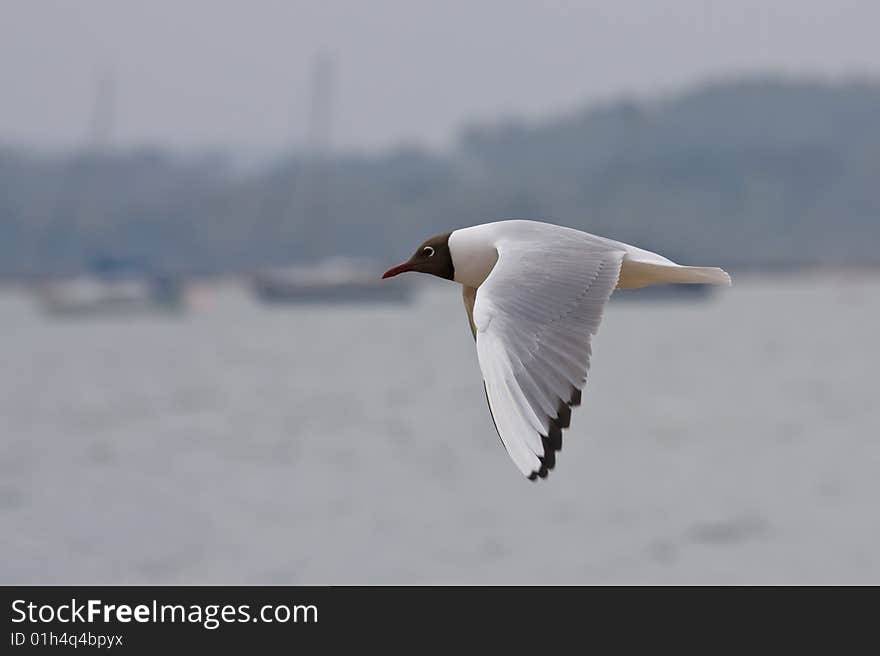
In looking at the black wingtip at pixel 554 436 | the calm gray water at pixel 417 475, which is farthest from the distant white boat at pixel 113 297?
the black wingtip at pixel 554 436

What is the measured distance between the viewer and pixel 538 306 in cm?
736

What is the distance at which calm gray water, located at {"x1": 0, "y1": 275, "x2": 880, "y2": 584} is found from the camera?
76.0 feet

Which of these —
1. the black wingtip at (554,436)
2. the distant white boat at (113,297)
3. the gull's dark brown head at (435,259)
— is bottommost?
the black wingtip at (554,436)

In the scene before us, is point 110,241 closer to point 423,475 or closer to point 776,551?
point 423,475

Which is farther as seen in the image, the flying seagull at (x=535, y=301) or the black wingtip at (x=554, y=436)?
the flying seagull at (x=535, y=301)

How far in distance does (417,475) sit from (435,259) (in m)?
24.2

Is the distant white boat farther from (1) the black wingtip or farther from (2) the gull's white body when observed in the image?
(1) the black wingtip

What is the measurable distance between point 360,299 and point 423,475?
218 feet

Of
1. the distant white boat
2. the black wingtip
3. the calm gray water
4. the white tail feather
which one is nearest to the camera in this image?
the black wingtip

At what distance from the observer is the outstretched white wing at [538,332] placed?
660 centimetres

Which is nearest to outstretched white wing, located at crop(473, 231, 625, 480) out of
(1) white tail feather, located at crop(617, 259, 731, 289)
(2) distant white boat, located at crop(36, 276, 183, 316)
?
(1) white tail feather, located at crop(617, 259, 731, 289)

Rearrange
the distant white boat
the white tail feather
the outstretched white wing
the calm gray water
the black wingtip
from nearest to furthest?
the black wingtip → the outstretched white wing → the white tail feather → the calm gray water → the distant white boat

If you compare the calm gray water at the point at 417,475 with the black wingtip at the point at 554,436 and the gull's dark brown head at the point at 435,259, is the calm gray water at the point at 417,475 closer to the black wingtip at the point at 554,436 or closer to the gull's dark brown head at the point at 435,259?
the gull's dark brown head at the point at 435,259
